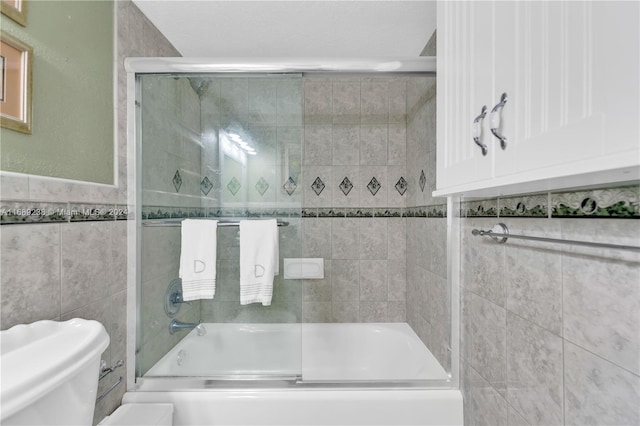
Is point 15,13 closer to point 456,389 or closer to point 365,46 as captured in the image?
point 365,46

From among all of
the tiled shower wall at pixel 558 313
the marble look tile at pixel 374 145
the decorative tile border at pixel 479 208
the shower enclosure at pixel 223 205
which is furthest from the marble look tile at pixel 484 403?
the marble look tile at pixel 374 145

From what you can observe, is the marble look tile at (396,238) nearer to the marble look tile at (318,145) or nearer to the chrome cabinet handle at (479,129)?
the marble look tile at (318,145)

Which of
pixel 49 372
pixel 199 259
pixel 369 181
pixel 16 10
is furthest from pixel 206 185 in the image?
pixel 369 181

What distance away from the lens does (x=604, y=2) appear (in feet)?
1.44

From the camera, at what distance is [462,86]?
0.87m

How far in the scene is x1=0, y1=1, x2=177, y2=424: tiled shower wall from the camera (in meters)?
0.91

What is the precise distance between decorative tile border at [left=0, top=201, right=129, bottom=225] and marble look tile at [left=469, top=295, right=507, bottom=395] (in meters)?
1.55

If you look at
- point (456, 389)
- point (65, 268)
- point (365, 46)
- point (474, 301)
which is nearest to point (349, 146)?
point (365, 46)

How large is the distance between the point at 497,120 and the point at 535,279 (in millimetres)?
507

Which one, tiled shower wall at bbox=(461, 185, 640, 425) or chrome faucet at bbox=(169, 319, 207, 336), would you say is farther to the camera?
chrome faucet at bbox=(169, 319, 207, 336)

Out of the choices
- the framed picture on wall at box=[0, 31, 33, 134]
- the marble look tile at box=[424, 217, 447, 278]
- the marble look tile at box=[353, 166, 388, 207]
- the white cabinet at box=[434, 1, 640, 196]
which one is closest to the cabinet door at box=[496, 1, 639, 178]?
the white cabinet at box=[434, 1, 640, 196]

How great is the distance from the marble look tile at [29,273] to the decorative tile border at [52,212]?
2cm

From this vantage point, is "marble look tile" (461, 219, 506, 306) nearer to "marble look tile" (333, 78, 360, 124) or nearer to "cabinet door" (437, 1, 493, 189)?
"cabinet door" (437, 1, 493, 189)

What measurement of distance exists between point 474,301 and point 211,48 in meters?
2.03
